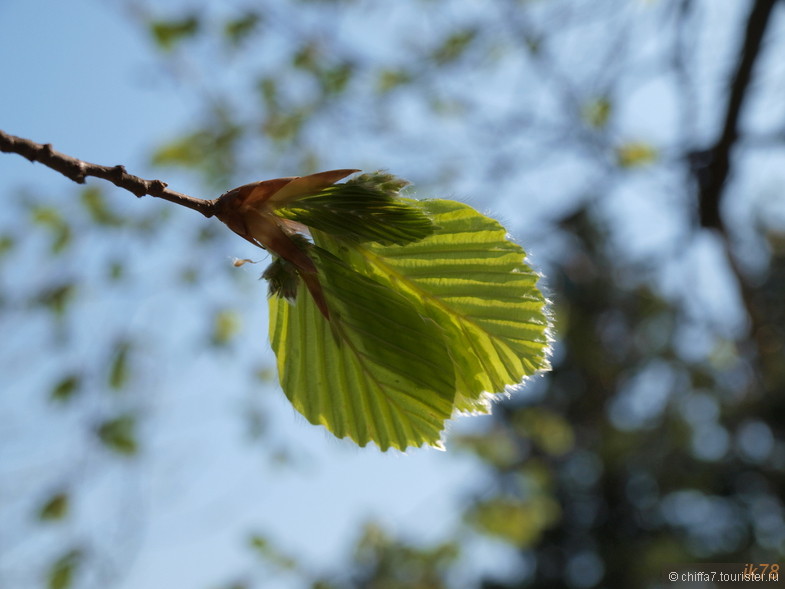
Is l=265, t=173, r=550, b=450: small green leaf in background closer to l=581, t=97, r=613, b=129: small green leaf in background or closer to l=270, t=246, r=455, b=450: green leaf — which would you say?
l=270, t=246, r=455, b=450: green leaf

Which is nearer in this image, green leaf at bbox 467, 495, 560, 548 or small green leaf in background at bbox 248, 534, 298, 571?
small green leaf in background at bbox 248, 534, 298, 571

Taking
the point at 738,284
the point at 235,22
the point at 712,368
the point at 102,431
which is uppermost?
the point at 235,22

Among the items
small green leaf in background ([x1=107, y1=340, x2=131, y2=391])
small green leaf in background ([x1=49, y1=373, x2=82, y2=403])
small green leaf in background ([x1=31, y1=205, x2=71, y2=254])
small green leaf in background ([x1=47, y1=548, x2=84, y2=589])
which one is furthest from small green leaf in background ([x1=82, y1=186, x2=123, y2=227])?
small green leaf in background ([x1=47, y1=548, x2=84, y2=589])

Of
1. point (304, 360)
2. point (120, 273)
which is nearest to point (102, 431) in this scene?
point (120, 273)

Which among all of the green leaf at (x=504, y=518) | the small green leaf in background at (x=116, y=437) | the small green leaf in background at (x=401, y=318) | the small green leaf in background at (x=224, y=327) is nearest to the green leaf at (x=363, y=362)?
the small green leaf in background at (x=401, y=318)

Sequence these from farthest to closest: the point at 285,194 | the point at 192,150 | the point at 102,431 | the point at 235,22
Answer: the point at 192,150 → the point at 235,22 → the point at 102,431 → the point at 285,194

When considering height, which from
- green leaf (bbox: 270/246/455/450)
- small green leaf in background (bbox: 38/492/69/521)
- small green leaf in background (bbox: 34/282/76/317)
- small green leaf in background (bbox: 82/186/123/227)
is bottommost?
green leaf (bbox: 270/246/455/450)

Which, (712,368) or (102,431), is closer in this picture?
(102,431)

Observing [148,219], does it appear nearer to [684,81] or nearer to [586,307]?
[684,81]
